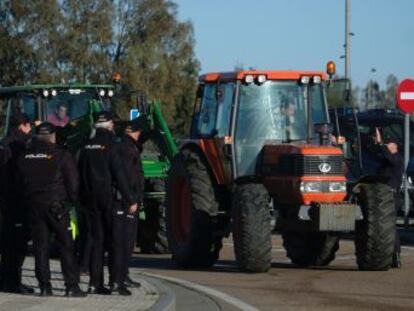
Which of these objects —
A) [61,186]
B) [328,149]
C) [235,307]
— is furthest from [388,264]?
[61,186]

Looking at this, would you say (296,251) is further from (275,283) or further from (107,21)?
(107,21)

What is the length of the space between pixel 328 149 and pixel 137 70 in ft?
147

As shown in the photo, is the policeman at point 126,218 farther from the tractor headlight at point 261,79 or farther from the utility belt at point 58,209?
the tractor headlight at point 261,79

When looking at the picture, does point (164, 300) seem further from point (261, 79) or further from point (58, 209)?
point (261, 79)

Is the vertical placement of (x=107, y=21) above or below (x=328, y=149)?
above

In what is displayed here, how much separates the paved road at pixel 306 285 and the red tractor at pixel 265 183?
1.22 ft

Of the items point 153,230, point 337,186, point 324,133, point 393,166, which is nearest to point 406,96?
point 393,166

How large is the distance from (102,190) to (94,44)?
49.3 m

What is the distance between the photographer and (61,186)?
41.4 ft

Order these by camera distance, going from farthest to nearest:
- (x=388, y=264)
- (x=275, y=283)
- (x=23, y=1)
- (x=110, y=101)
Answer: (x=23, y=1), (x=110, y=101), (x=388, y=264), (x=275, y=283)

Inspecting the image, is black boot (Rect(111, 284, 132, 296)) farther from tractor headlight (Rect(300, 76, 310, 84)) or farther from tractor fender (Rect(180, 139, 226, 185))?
tractor headlight (Rect(300, 76, 310, 84))

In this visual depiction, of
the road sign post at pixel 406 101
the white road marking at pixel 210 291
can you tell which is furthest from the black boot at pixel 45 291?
the road sign post at pixel 406 101

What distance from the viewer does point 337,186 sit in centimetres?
1677

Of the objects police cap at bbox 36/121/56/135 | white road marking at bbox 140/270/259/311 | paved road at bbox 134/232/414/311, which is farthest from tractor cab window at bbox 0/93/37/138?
police cap at bbox 36/121/56/135
